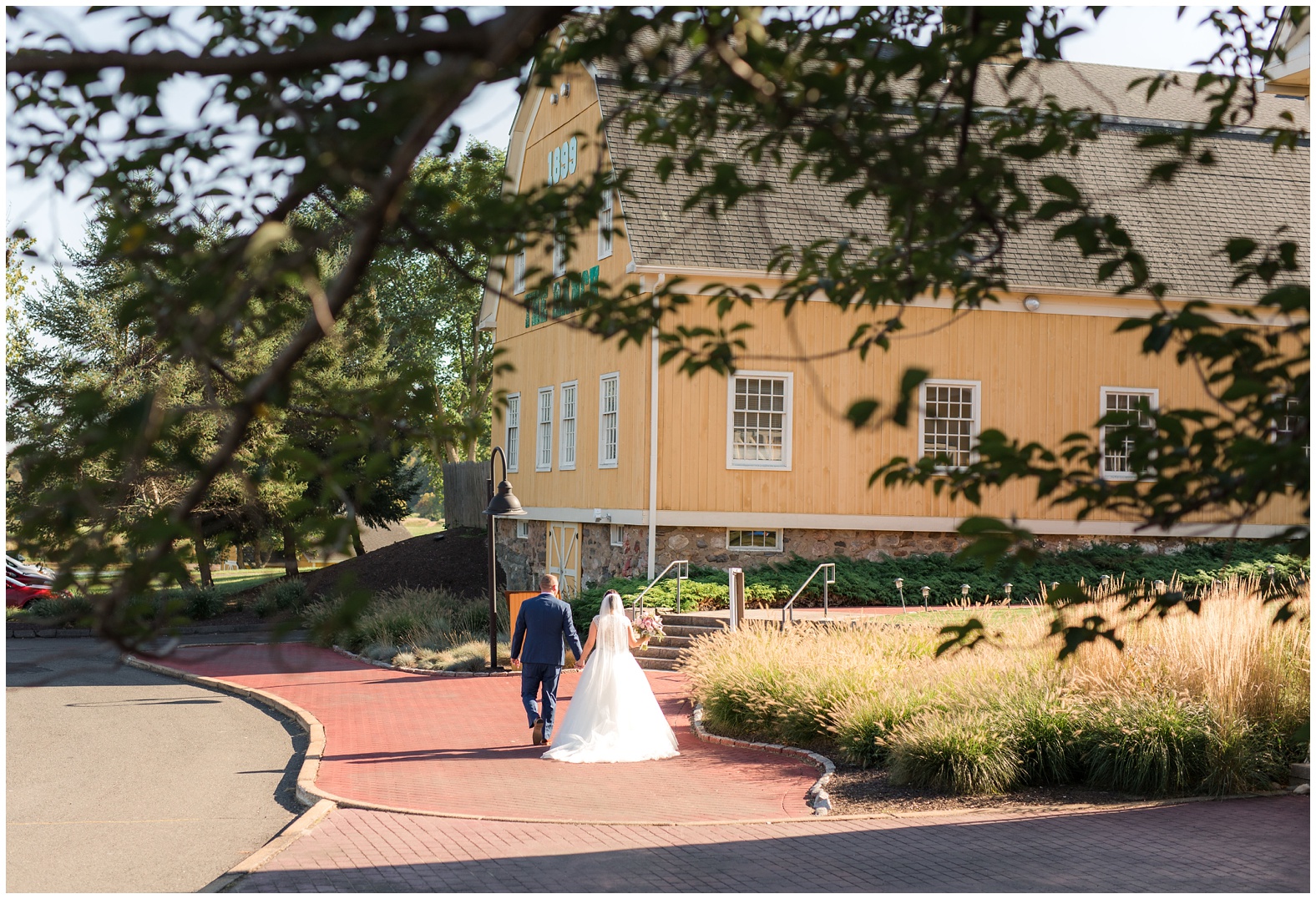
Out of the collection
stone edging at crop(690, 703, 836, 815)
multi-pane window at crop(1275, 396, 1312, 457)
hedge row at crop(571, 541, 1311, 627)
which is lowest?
stone edging at crop(690, 703, 836, 815)

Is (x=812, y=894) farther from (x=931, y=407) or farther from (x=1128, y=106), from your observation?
(x=1128, y=106)

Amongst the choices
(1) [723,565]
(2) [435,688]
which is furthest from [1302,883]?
(1) [723,565]

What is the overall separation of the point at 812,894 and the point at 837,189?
17750mm

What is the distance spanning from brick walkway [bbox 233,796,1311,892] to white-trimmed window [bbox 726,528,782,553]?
13.2 m

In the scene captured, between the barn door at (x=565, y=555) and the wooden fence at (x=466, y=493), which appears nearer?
the barn door at (x=565, y=555)

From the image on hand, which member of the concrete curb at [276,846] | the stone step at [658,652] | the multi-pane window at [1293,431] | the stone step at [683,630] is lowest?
the concrete curb at [276,846]

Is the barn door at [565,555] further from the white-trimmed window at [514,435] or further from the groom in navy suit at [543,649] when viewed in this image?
the groom in navy suit at [543,649]

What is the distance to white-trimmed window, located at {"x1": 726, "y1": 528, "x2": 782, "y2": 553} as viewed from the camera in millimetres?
22703

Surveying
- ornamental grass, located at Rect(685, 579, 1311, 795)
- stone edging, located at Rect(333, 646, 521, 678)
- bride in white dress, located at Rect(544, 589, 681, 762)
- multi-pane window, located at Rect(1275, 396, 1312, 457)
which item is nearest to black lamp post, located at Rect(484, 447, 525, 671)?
stone edging, located at Rect(333, 646, 521, 678)

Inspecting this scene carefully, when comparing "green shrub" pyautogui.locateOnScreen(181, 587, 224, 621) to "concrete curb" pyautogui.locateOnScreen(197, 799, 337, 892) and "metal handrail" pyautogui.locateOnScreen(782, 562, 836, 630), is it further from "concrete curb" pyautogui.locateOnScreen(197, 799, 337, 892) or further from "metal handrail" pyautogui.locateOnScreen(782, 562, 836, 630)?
"concrete curb" pyautogui.locateOnScreen(197, 799, 337, 892)

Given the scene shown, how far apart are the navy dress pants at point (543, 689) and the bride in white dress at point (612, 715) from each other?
39 centimetres

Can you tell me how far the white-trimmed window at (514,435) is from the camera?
29672mm

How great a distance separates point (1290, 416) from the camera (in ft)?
14.2

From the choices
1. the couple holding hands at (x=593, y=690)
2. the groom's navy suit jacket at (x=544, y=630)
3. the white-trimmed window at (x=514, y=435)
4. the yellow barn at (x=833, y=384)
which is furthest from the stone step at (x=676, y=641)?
the white-trimmed window at (x=514, y=435)
